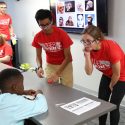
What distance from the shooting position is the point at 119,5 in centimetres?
312

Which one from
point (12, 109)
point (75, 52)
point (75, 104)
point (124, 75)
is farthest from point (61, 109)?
point (75, 52)

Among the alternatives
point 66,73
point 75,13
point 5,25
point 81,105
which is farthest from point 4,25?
point 81,105

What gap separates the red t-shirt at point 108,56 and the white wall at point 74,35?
3.51 feet

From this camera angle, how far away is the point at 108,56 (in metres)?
2.05

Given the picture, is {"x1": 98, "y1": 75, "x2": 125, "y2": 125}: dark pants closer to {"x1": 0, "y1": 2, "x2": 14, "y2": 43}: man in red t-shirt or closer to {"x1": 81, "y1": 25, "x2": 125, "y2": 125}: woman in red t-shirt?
{"x1": 81, "y1": 25, "x2": 125, "y2": 125}: woman in red t-shirt

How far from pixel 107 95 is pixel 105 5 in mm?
1345

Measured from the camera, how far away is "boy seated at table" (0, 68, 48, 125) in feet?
4.93

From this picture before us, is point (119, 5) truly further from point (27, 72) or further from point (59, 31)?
point (27, 72)

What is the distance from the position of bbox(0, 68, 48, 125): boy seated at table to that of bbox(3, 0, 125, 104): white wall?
1.87 meters

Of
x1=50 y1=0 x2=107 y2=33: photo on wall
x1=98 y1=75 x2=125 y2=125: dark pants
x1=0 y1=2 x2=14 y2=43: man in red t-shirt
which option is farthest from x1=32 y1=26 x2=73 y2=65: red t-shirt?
x1=0 y1=2 x2=14 y2=43: man in red t-shirt

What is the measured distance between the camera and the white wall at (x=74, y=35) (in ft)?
10.4

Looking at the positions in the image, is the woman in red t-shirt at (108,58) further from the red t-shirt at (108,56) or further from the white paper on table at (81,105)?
the white paper on table at (81,105)

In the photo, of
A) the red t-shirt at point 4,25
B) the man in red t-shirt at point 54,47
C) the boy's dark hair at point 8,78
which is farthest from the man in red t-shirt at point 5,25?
the boy's dark hair at point 8,78

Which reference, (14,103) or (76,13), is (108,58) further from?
(76,13)
